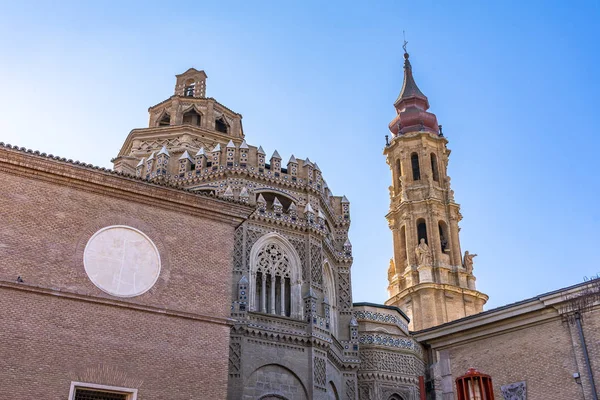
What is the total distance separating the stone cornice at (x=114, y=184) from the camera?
579 inches

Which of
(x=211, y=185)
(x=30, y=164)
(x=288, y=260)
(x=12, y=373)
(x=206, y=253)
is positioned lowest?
(x=12, y=373)

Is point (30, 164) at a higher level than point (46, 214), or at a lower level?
higher

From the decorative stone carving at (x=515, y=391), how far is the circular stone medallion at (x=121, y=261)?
385 inches

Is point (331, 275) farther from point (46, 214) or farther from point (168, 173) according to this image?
point (46, 214)

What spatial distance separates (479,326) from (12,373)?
12.2 metres

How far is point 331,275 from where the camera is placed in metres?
31.0

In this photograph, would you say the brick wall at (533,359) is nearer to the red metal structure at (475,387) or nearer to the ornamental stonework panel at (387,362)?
the red metal structure at (475,387)

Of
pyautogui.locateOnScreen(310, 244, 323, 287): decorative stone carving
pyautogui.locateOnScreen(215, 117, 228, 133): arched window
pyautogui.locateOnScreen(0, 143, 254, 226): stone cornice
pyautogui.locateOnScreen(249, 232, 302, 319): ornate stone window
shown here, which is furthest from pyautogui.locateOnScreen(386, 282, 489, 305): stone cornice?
pyautogui.locateOnScreen(0, 143, 254, 226): stone cornice

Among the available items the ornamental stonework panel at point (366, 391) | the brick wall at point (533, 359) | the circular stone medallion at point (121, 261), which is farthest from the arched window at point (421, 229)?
the circular stone medallion at point (121, 261)

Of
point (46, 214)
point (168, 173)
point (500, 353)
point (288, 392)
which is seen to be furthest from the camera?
point (168, 173)

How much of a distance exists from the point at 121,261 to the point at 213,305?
234 centimetres

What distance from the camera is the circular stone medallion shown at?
14.9 meters

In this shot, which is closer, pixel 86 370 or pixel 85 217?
pixel 86 370

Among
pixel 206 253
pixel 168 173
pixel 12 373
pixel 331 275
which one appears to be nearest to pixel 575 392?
pixel 206 253
